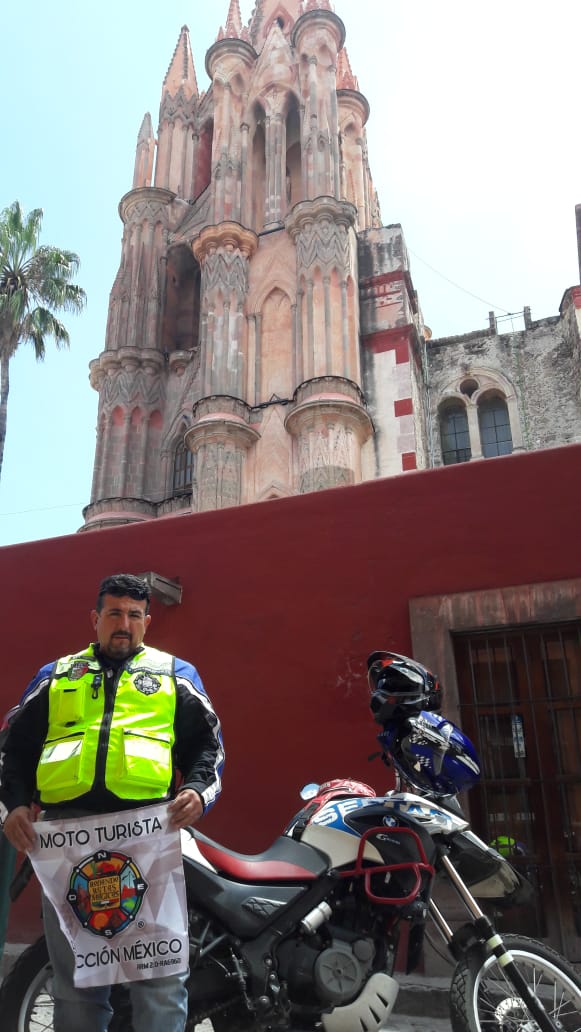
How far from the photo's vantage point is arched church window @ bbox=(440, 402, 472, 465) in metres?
20.2

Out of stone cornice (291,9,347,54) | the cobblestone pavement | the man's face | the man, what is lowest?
the cobblestone pavement

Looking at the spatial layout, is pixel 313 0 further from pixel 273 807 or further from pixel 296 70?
pixel 273 807

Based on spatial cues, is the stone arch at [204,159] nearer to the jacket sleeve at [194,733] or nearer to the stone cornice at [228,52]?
the stone cornice at [228,52]

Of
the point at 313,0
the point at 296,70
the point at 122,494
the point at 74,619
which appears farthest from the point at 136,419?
the point at 74,619

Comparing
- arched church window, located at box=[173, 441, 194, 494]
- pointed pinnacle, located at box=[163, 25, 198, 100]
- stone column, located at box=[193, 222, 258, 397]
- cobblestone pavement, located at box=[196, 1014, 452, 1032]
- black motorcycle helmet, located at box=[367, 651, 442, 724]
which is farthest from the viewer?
pointed pinnacle, located at box=[163, 25, 198, 100]

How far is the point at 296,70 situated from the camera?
2109cm

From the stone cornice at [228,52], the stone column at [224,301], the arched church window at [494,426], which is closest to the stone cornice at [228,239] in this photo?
the stone column at [224,301]

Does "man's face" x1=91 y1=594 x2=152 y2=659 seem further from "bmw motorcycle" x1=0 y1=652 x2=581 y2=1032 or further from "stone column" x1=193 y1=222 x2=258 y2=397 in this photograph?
"stone column" x1=193 y1=222 x2=258 y2=397

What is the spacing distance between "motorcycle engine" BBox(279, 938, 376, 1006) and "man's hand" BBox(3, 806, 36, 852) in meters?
0.99

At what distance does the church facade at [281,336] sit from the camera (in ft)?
56.0

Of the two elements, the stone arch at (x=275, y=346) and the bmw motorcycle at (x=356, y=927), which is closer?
the bmw motorcycle at (x=356, y=927)

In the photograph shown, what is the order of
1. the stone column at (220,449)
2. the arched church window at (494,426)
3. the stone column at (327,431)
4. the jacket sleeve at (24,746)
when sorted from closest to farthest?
1. the jacket sleeve at (24,746)
2. the stone column at (327,431)
3. the stone column at (220,449)
4. the arched church window at (494,426)

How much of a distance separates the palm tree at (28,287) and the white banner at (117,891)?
20194 mm

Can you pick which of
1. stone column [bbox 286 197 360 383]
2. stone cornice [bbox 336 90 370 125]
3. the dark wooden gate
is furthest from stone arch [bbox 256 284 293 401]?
the dark wooden gate
